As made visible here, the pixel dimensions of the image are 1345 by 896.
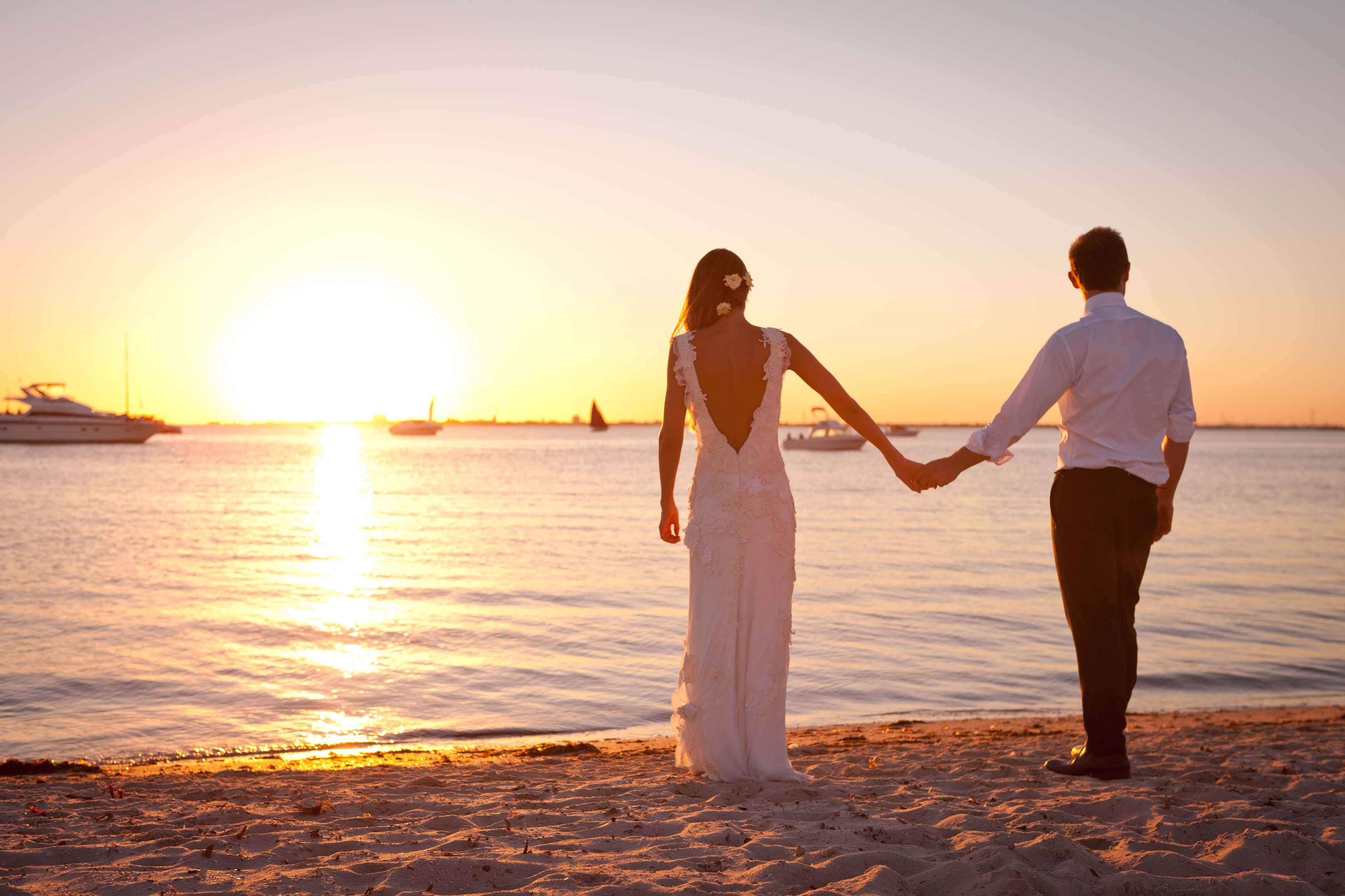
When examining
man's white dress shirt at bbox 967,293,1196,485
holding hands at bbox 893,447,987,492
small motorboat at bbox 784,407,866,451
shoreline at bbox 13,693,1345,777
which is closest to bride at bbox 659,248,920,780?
holding hands at bbox 893,447,987,492

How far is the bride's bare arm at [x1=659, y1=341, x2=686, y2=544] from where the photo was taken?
449cm

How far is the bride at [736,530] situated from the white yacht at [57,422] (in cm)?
9566

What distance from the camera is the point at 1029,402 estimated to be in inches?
169

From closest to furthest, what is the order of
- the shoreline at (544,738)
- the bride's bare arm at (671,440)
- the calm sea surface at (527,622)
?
the bride's bare arm at (671,440) → the shoreline at (544,738) → the calm sea surface at (527,622)

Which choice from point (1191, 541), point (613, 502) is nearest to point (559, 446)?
point (613, 502)

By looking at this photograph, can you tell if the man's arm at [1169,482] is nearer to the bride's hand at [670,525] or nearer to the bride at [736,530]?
the bride at [736,530]

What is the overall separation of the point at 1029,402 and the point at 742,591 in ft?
5.39

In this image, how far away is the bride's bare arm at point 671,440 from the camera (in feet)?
14.7

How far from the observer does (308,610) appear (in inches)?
510

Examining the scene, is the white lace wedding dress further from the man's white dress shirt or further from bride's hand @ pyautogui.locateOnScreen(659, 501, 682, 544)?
the man's white dress shirt

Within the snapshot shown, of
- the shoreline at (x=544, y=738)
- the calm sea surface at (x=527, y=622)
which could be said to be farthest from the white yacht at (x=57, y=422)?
the shoreline at (x=544, y=738)

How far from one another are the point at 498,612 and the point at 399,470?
186 feet

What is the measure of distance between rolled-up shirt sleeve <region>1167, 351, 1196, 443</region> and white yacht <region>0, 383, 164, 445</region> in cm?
9719

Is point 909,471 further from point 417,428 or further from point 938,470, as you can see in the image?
point 417,428
